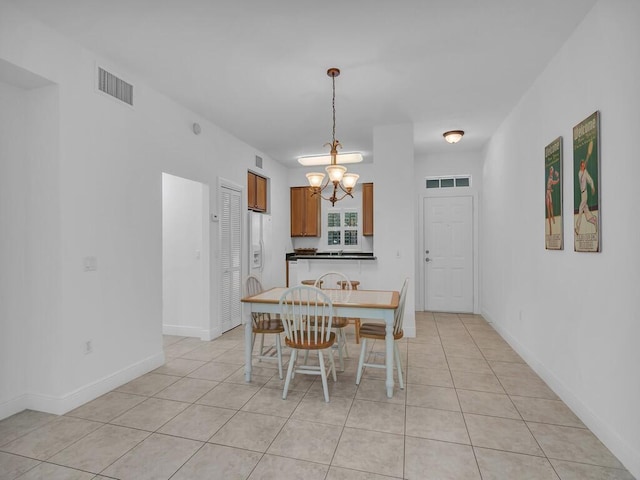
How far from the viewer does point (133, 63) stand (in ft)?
10.0

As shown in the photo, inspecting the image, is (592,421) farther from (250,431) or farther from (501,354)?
(250,431)

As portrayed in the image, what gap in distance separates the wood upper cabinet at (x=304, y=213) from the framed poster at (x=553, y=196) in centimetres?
453

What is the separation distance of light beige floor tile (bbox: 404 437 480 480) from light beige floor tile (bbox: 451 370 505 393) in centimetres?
95

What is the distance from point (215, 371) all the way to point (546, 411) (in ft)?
9.16

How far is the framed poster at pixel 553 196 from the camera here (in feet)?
9.23

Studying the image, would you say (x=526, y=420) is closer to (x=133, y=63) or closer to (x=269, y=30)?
(x=269, y=30)

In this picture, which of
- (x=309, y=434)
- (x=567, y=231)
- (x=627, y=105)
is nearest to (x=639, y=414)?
(x=567, y=231)

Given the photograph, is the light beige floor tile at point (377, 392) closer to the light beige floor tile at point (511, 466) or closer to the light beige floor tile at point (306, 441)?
the light beige floor tile at point (306, 441)

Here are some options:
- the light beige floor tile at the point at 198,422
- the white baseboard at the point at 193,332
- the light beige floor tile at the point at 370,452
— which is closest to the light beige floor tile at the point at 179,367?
the white baseboard at the point at 193,332

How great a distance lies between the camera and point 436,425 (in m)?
2.42

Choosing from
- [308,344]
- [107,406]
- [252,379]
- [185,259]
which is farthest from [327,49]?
[107,406]

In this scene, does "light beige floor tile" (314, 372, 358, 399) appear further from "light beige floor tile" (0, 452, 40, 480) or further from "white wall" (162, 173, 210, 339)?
"white wall" (162, 173, 210, 339)

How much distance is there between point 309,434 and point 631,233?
2220 mm

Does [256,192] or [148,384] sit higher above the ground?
[256,192]
